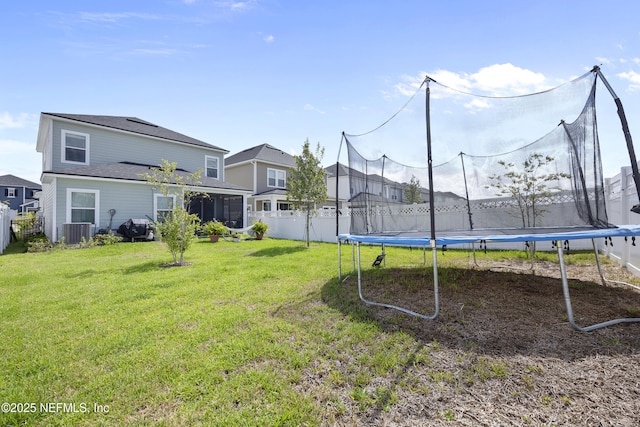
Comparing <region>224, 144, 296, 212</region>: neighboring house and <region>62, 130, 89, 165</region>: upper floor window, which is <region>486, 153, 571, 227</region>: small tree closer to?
<region>224, 144, 296, 212</region>: neighboring house

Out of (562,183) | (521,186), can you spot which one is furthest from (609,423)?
(521,186)

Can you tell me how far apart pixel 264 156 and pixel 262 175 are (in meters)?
1.35

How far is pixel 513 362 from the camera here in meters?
2.12

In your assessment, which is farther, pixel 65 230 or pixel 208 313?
pixel 65 230

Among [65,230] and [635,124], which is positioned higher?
[635,124]

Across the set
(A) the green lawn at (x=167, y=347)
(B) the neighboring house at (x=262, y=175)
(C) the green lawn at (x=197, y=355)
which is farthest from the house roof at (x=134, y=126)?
(C) the green lawn at (x=197, y=355)

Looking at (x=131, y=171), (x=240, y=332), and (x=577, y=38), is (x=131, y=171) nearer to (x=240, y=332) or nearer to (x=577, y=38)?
(x=240, y=332)

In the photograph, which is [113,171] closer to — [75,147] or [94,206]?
[94,206]

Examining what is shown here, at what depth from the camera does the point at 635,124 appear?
3275 mm

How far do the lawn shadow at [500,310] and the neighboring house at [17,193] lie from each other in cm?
4887

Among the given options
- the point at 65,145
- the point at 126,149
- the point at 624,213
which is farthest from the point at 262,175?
the point at 624,213

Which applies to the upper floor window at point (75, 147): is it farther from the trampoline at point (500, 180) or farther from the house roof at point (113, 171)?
the trampoline at point (500, 180)

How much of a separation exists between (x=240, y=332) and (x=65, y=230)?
1049 cm

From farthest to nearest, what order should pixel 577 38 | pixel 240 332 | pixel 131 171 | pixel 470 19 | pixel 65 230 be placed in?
1. pixel 131 171
2. pixel 65 230
3. pixel 470 19
4. pixel 577 38
5. pixel 240 332
